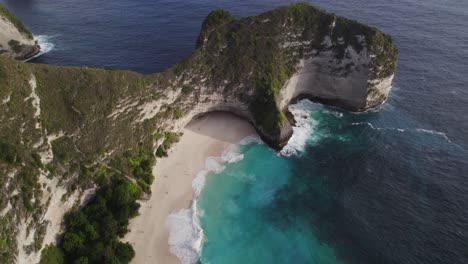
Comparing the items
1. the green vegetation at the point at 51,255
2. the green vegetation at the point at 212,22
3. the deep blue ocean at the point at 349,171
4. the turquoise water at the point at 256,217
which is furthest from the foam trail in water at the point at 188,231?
the green vegetation at the point at 212,22

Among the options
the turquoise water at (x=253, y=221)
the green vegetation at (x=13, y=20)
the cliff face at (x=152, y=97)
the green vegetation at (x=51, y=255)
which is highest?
the green vegetation at (x=13, y=20)

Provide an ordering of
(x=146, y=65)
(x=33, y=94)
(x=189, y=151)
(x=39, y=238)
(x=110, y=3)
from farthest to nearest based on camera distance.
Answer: (x=110, y=3)
(x=146, y=65)
(x=189, y=151)
(x=33, y=94)
(x=39, y=238)

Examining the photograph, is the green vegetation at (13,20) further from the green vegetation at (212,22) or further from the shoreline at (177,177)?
the shoreline at (177,177)

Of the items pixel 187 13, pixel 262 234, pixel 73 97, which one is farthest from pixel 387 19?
pixel 73 97

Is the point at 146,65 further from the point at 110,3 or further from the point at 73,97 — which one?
the point at 110,3

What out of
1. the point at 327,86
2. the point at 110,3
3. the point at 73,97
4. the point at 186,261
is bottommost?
the point at 186,261

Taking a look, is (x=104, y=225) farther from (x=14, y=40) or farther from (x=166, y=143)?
(x=14, y=40)

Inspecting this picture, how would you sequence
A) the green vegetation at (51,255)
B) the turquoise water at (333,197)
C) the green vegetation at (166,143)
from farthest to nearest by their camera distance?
1. the green vegetation at (166,143)
2. the turquoise water at (333,197)
3. the green vegetation at (51,255)
